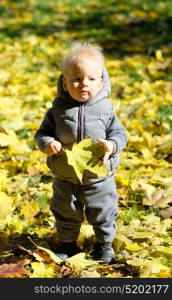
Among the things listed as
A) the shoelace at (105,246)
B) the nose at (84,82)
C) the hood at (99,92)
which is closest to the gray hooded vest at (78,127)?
the hood at (99,92)

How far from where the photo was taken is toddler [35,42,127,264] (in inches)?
106

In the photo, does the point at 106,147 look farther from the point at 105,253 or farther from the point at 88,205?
the point at 105,253

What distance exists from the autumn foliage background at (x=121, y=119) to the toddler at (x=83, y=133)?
0.27 meters

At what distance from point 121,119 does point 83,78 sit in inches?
93.6

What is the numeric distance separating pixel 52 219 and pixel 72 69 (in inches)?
45.5

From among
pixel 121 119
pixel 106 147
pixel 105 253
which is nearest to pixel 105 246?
pixel 105 253

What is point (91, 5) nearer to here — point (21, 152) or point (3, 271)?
point (21, 152)

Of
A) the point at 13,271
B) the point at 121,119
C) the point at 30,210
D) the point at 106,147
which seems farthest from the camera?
the point at 121,119

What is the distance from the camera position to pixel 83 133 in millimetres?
2742

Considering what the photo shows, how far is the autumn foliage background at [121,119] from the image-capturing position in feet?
9.79

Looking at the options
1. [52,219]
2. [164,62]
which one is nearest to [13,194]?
[52,219]

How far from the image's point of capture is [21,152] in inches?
168

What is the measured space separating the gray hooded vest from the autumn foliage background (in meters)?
0.50

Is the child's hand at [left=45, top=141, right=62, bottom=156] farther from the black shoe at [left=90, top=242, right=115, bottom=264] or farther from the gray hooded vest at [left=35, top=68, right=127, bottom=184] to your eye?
the black shoe at [left=90, top=242, right=115, bottom=264]
